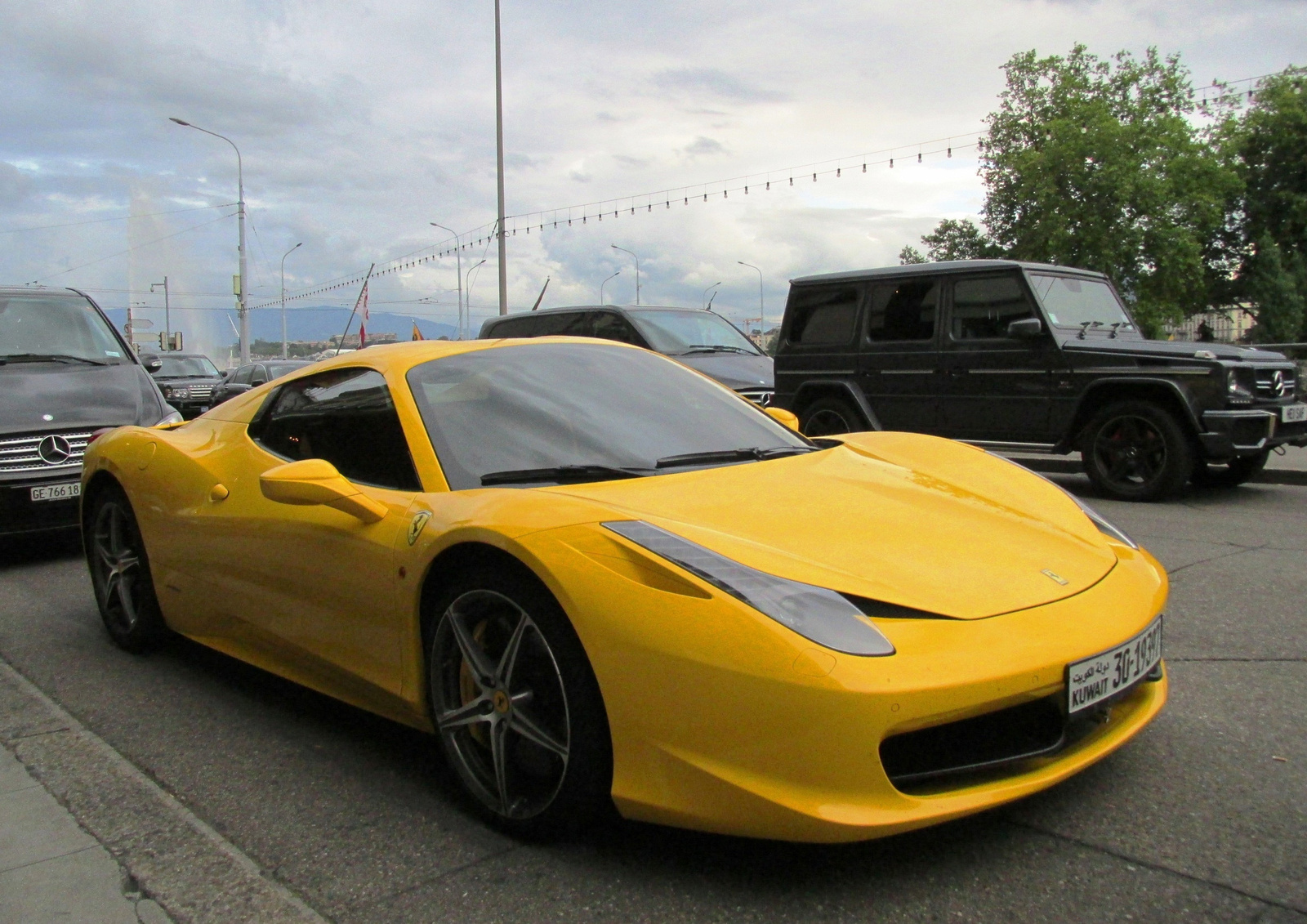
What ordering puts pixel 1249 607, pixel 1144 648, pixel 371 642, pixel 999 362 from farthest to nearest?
pixel 999 362 < pixel 1249 607 < pixel 371 642 < pixel 1144 648

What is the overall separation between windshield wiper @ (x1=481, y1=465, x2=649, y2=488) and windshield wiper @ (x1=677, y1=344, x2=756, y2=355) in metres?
8.62

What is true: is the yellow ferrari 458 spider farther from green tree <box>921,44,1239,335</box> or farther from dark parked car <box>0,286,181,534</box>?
green tree <box>921,44,1239,335</box>

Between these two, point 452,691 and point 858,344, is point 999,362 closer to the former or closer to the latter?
point 858,344

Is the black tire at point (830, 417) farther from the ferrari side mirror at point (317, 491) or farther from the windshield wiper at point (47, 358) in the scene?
the ferrari side mirror at point (317, 491)

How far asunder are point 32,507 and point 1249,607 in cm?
649

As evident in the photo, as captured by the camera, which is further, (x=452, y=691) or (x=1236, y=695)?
(x=1236, y=695)

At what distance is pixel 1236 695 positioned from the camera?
3.43m

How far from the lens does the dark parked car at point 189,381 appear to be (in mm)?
23375

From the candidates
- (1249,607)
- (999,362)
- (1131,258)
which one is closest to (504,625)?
(1249,607)

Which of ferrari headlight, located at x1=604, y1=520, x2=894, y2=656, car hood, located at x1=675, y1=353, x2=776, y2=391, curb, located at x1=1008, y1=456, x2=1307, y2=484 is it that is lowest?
curb, located at x1=1008, y1=456, x2=1307, y2=484

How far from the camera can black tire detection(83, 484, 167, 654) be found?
14.2 ft

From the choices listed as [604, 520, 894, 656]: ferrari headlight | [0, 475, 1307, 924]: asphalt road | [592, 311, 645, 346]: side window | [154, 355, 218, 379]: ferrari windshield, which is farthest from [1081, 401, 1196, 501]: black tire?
[154, 355, 218, 379]: ferrari windshield

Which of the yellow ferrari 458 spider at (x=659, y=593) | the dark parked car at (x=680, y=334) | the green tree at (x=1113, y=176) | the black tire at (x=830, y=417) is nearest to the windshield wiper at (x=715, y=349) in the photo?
the dark parked car at (x=680, y=334)

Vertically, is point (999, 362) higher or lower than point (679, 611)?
higher
